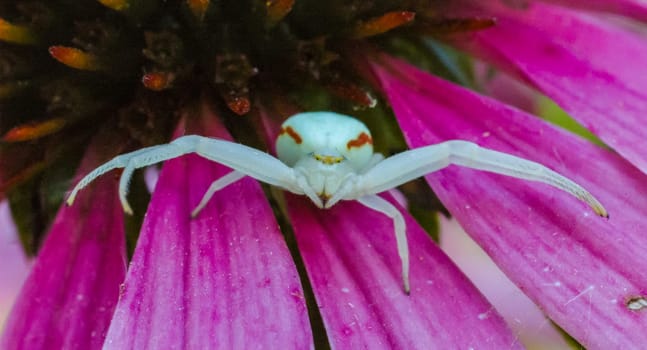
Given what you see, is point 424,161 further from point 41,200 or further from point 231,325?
point 41,200

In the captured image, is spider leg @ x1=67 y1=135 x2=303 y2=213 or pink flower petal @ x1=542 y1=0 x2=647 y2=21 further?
pink flower petal @ x1=542 y1=0 x2=647 y2=21

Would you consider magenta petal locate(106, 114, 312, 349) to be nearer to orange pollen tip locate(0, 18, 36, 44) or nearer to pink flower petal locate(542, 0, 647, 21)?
orange pollen tip locate(0, 18, 36, 44)

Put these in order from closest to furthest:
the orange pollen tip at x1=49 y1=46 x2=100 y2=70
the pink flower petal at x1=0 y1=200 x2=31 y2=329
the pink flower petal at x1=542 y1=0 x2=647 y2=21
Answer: the orange pollen tip at x1=49 y1=46 x2=100 y2=70, the pink flower petal at x1=542 y1=0 x2=647 y2=21, the pink flower petal at x1=0 y1=200 x2=31 y2=329

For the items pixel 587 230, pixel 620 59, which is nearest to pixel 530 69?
pixel 620 59

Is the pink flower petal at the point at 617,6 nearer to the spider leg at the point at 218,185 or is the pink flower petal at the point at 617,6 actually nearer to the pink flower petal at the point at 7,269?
the spider leg at the point at 218,185

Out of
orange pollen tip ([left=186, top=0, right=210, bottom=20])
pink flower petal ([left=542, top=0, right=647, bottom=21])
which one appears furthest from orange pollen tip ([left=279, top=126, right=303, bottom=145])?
pink flower petal ([left=542, top=0, right=647, bottom=21])
